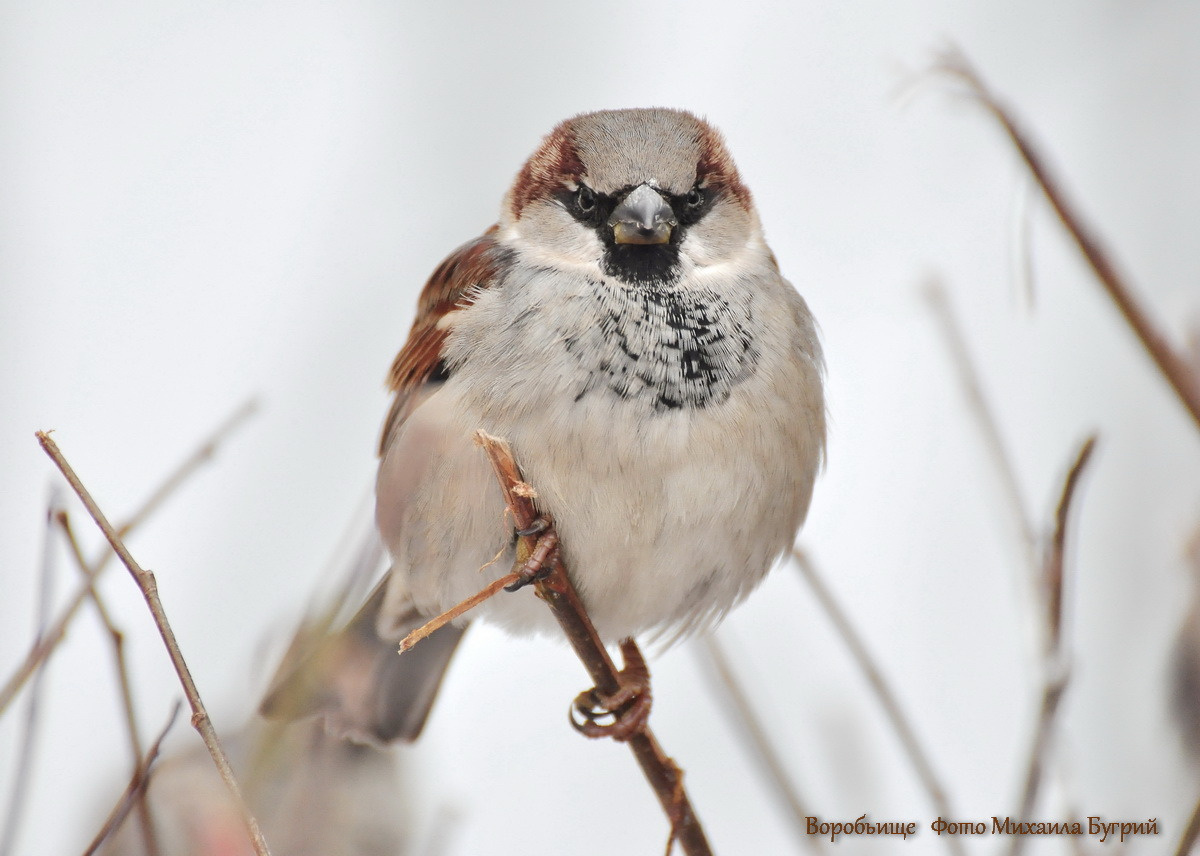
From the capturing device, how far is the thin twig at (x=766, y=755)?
59.7 inches

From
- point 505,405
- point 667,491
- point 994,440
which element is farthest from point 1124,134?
point 505,405

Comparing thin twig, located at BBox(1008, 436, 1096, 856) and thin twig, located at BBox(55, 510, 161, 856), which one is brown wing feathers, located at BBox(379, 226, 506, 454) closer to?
thin twig, located at BBox(55, 510, 161, 856)

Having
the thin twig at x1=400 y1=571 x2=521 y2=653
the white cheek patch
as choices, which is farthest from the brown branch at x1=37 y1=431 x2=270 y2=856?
the white cheek patch

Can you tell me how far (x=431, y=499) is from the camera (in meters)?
2.11

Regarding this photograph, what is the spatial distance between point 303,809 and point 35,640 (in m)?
0.67

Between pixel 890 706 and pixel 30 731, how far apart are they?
105 centimetres

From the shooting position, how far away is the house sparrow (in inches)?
75.4

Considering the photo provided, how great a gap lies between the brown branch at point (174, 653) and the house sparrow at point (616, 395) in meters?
0.67

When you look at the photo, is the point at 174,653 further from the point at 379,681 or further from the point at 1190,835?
the point at 379,681

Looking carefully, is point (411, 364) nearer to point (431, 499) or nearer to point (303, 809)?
point (431, 499)

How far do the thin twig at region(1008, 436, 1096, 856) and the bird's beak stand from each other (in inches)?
41.2

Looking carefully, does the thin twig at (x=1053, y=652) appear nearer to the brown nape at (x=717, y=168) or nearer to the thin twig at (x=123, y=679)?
the thin twig at (x=123, y=679)

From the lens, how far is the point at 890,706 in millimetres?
1478

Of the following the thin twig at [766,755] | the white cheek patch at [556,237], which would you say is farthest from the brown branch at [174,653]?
the white cheek patch at [556,237]
